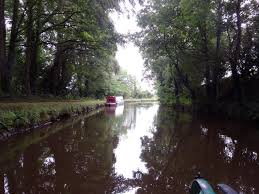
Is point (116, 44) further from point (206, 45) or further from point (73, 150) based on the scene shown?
point (73, 150)

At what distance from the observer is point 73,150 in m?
7.46

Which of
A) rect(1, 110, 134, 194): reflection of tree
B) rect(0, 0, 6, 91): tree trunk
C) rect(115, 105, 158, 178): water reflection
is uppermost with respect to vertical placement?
rect(0, 0, 6, 91): tree trunk

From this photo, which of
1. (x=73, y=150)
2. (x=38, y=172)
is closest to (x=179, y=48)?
(x=73, y=150)

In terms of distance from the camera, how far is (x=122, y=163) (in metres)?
6.16

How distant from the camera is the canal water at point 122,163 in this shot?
464cm

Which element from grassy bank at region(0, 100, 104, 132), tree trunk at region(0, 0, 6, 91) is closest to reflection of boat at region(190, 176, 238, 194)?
grassy bank at region(0, 100, 104, 132)

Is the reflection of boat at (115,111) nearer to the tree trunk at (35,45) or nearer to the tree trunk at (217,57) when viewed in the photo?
the tree trunk at (35,45)

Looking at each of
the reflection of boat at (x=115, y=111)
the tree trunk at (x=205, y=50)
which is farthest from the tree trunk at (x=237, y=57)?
the reflection of boat at (x=115, y=111)

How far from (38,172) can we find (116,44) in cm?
1172

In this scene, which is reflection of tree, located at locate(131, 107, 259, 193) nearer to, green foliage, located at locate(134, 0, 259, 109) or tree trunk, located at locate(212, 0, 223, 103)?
green foliage, located at locate(134, 0, 259, 109)

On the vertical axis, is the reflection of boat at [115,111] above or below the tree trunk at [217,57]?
below

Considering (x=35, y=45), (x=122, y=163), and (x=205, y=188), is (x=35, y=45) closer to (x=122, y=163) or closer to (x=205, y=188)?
(x=122, y=163)

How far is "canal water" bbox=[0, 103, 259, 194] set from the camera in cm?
464

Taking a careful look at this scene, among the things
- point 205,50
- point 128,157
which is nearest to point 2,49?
point 128,157
